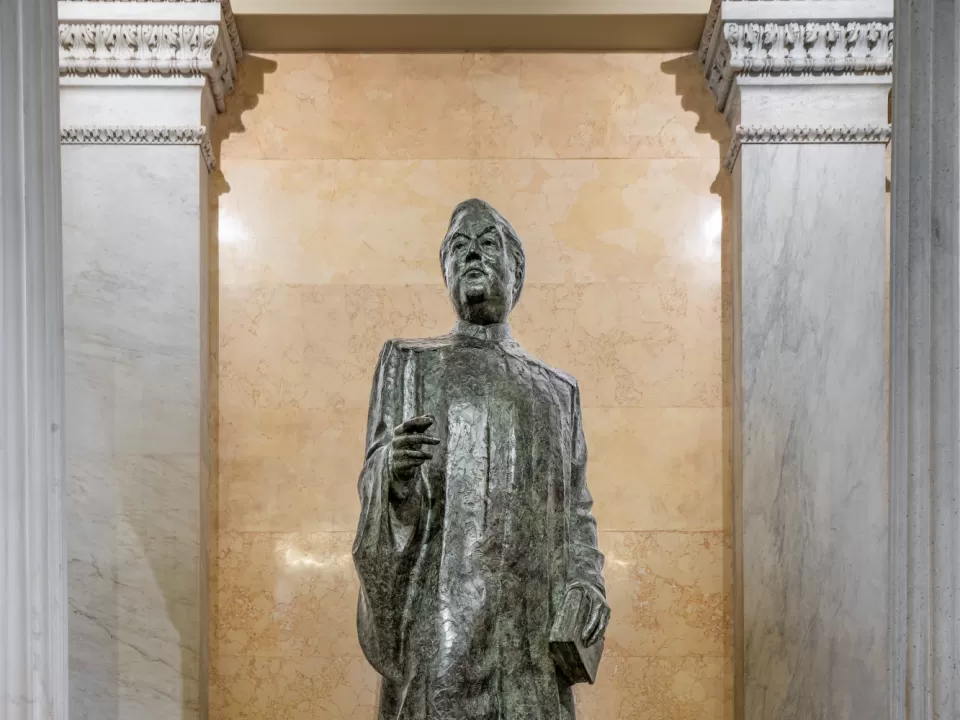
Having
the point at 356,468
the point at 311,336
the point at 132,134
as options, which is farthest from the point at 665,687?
the point at 132,134

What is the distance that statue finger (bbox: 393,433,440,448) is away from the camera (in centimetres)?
497

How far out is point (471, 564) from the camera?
519 centimetres

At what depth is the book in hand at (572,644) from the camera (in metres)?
5.19

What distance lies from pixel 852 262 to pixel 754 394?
0.74m

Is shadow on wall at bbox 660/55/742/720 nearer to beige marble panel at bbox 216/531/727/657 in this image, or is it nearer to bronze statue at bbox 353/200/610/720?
beige marble panel at bbox 216/531/727/657

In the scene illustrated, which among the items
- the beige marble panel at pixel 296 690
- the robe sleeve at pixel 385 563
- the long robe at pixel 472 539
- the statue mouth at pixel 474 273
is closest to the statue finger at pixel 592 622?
the long robe at pixel 472 539

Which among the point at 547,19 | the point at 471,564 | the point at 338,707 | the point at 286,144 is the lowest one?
the point at 338,707

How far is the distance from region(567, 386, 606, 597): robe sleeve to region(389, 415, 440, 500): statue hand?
2.20 feet

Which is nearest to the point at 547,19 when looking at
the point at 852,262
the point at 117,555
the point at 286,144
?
the point at 286,144

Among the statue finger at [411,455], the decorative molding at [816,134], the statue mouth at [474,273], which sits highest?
the decorative molding at [816,134]

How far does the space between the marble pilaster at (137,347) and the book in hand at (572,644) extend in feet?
7.31

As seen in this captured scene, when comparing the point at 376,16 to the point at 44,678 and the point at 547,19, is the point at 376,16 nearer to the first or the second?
the point at 547,19

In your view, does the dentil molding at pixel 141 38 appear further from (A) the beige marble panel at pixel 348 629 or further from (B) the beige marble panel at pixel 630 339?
(A) the beige marble panel at pixel 348 629

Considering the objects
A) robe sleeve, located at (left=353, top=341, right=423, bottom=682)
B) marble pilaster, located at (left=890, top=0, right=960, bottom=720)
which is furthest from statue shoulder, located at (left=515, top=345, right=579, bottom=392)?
marble pilaster, located at (left=890, top=0, right=960, bottom=720)
